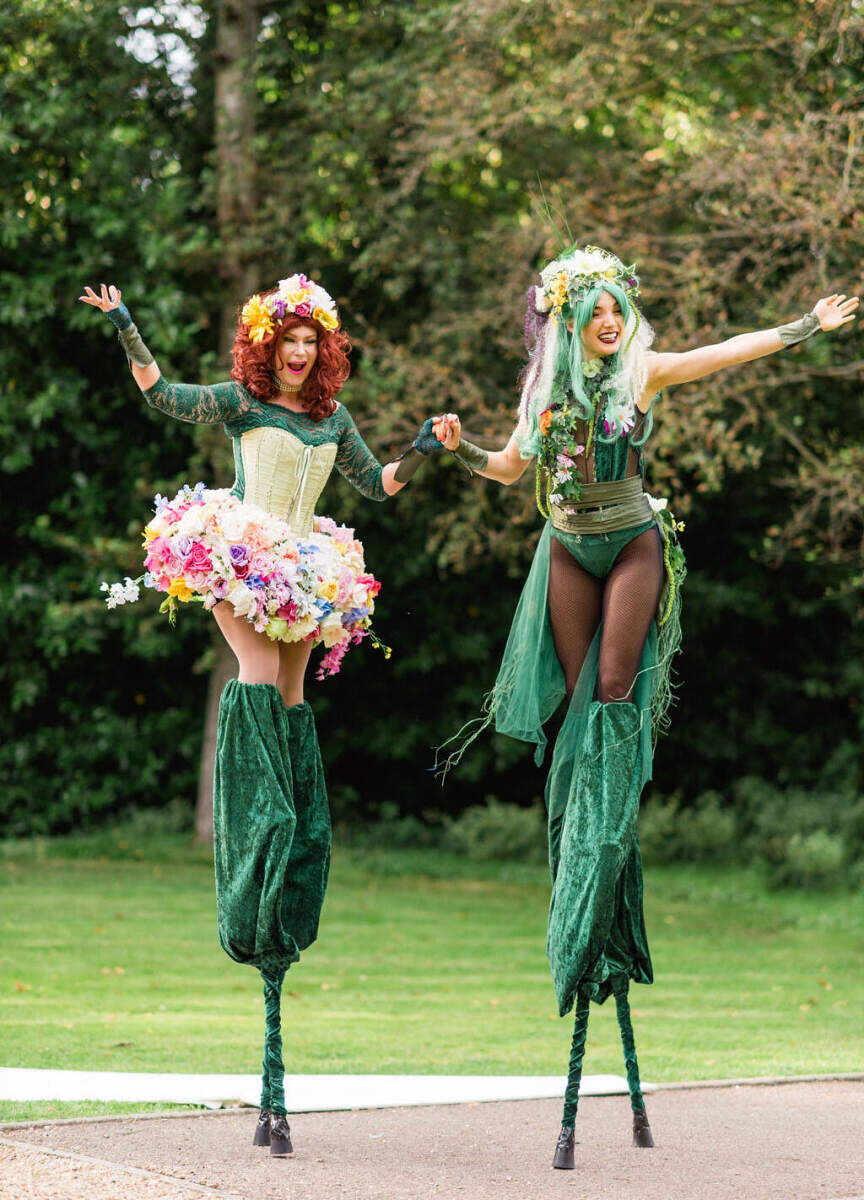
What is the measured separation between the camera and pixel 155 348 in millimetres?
13008

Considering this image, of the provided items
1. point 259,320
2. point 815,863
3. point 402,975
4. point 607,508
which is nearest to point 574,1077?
point 607,508

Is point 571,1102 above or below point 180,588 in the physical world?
below

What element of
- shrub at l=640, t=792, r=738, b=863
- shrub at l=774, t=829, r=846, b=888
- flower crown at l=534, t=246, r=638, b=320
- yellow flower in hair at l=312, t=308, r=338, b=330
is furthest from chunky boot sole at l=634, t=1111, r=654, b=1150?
shrub at l=640, t=792, r=738, b=863

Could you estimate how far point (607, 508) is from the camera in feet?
15.1

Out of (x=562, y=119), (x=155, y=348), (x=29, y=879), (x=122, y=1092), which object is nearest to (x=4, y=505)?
(x=155, y=348)

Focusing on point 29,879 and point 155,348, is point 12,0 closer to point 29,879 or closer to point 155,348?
point 155,348

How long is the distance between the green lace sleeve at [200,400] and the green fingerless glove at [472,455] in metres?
0.66

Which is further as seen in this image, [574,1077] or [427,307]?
[427,307]

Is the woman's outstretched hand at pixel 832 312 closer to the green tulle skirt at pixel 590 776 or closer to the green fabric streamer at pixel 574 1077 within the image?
the green tulle skirt at pixel 590 776

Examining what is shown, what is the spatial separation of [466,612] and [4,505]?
4477 millimetres

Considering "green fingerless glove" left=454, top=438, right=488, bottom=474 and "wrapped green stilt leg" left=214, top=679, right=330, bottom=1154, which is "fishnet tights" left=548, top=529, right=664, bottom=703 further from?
"wrapped green stilt leg" left=214, top=679, right=330, bottom=1154

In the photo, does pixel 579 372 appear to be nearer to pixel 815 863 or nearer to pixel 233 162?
pixel 815 863

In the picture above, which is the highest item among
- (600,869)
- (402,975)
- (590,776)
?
(590,776)

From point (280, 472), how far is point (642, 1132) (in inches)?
88.0
